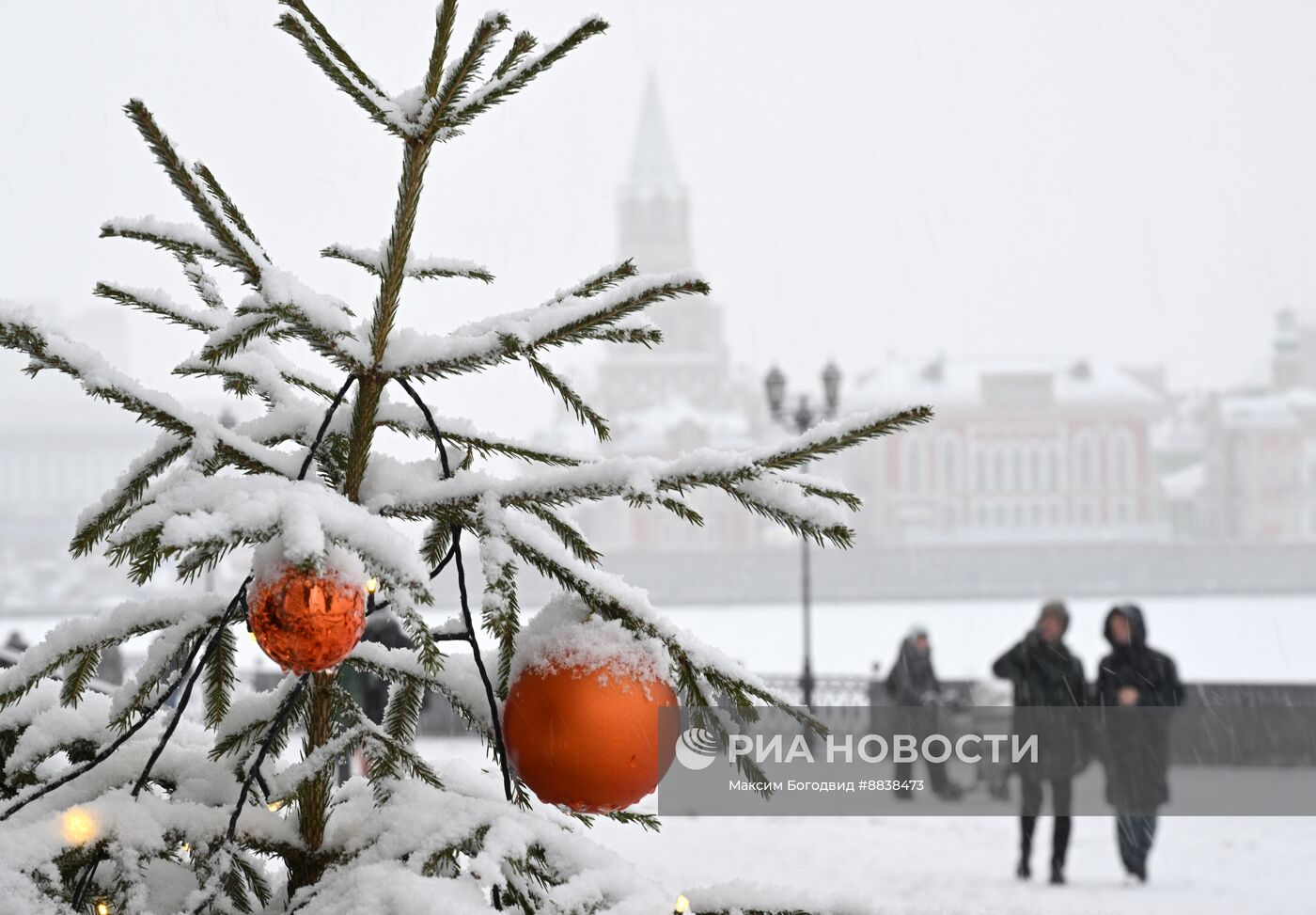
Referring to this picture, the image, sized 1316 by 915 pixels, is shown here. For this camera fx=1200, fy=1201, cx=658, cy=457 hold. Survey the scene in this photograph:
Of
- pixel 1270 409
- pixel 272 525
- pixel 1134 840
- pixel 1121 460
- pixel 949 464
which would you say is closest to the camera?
pixel 272 525

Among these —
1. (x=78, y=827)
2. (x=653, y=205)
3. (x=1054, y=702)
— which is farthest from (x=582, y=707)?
(x=653, y=205)

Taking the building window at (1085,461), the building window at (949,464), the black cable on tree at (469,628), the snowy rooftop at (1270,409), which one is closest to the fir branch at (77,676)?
the black cable on tree at (469,628)

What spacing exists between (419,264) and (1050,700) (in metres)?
4.18

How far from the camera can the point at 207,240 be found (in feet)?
2.52

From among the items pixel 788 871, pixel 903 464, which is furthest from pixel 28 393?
pixel 788 871

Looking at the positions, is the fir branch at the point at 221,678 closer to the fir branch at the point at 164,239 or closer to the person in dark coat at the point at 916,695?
the fir branch at the point at 164,239

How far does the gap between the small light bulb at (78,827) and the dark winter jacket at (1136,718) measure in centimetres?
418

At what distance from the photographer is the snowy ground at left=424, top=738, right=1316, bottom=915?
14.7 ft

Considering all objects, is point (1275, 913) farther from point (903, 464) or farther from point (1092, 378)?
point (1092, 378)

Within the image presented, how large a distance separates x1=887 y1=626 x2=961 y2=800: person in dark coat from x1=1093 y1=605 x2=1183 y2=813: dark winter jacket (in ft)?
5.83

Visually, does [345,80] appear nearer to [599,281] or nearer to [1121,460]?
[599,281]

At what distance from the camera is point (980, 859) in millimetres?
5180

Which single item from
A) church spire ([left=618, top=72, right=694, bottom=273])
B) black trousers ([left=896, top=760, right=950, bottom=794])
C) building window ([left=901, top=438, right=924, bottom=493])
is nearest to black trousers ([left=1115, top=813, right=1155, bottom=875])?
black trousers ([left=896, top=760, right=950, bottom=794])

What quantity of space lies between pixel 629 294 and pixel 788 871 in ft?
15.1
